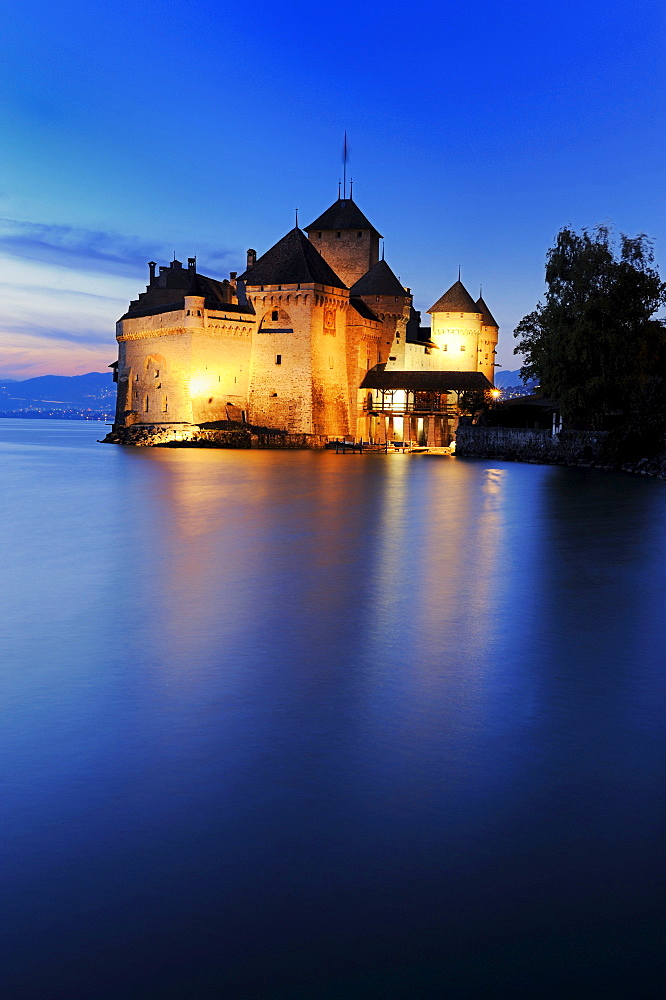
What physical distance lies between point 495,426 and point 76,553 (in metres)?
33.5

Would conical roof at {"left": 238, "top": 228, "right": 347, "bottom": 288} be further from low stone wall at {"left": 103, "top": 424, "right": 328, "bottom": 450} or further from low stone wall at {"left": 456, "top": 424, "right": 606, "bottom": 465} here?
low stone wall at {"left": 456, "top": 424, "right": 606, "bottom": 465}

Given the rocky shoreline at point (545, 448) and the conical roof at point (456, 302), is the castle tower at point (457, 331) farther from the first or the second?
the rocky shoreline at point (545, 448)

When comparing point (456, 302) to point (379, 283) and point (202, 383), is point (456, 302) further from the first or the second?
point (202, 383)

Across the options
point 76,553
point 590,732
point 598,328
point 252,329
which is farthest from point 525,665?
point 252,329

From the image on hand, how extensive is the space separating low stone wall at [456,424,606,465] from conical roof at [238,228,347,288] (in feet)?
37.3

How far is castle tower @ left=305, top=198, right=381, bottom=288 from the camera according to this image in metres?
55.0

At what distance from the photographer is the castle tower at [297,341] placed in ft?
151

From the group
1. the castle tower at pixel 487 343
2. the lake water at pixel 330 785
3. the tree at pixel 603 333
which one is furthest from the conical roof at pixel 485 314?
the lake water at pixel 330 785

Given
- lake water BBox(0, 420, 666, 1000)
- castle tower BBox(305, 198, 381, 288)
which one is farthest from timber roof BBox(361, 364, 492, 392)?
lake water BBox(0, 420, 666, 1000)

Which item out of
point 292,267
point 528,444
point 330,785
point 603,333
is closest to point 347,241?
point 292,267

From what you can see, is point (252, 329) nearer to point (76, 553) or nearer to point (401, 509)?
point (401, 509)

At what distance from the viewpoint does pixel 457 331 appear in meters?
54.8

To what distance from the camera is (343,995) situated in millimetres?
2746

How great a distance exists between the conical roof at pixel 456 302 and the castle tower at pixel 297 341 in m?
9.41
